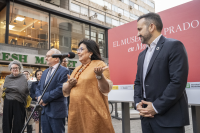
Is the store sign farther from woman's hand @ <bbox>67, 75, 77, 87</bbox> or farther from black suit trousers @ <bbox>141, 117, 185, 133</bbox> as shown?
black suit trousers @ <bbox>141, 117, 185, 133</bbox>

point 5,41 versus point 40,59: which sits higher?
point 5,41

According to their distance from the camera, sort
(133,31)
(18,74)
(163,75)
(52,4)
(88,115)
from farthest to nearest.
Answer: (52,4)
(18,74)
(133,31)
(88,115)
(163,75)

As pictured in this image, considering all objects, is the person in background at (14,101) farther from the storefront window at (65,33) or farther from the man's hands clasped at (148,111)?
the storefront window at (65,33)

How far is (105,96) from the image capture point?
1.99 metres

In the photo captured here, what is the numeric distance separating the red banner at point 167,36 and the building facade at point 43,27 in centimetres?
911

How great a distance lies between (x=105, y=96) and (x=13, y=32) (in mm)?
10782

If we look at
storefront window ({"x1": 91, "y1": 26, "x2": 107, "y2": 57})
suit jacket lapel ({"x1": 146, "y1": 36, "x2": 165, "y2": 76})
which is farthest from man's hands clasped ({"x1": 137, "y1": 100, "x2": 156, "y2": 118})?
storefront window ({"x1": 91, "y1": 26, "x2": 107, "y2": 57})

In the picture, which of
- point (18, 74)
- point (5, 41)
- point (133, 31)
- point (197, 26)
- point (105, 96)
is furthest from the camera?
point (5, 41)

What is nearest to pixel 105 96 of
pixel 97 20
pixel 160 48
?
pixel 160 48

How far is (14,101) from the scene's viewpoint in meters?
3.63

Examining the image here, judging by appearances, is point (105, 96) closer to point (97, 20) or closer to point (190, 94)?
point (190, 94)

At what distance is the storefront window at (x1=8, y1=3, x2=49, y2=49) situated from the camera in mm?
10875

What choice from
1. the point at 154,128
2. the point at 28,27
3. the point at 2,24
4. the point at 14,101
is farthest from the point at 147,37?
the point at 2,24

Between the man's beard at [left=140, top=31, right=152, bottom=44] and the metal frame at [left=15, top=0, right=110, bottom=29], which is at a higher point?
the metal frame at [left=15, top=0, right=110, bottom=29]
